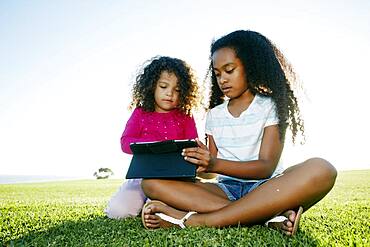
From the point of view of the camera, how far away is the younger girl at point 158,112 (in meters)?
4.73

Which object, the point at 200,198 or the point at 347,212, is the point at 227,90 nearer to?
the point at 200,198

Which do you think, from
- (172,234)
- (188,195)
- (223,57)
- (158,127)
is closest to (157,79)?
(158,127)

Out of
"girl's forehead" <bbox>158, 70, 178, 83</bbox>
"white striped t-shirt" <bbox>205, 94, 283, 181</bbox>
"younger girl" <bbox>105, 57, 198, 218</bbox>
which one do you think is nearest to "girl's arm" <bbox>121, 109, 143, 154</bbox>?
"younger girl" <bbox>105, 57, 198, 218</bbox>

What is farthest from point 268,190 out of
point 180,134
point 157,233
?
point 180,134

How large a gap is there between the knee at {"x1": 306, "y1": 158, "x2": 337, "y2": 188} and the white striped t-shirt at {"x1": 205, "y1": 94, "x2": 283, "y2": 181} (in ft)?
2.26

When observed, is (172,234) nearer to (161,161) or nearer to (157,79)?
(161,161)

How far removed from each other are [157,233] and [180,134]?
184cm

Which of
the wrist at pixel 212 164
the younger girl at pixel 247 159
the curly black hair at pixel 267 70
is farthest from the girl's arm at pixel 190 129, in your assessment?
the wrist at pixel 212 164

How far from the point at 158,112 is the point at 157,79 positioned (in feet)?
1.48

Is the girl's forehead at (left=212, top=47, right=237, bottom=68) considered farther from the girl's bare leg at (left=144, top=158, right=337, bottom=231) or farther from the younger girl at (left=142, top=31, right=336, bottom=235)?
the girl's bare leg at (left=144, top=158, right=337, bottom=231)

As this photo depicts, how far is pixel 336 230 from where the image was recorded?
3455 millimetres

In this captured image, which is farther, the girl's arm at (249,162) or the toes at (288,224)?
the girl's arm at (249,162)

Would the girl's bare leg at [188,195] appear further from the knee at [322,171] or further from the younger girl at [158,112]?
the younger girl at [158,112]

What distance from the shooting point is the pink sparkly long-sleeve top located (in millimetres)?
4879
